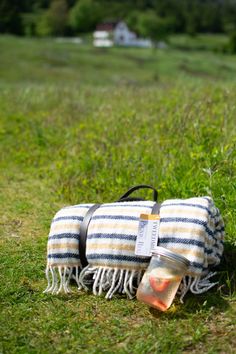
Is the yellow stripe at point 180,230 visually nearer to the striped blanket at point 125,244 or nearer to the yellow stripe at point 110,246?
the striped blanket at point 125,244

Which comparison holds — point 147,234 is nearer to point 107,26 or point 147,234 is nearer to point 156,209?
point 156,209

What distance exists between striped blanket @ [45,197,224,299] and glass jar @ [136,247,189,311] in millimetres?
114

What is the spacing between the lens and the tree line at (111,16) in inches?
2844

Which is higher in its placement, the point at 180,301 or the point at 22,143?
the point at 180,301

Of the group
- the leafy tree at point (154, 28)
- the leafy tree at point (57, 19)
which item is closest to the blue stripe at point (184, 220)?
the leafy tree at point (154, 28)

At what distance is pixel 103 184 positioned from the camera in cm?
480

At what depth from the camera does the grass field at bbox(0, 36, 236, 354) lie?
2.63 meters

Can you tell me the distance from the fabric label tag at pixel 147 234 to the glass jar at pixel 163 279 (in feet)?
0.36

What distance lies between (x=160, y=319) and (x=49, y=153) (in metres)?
3.95

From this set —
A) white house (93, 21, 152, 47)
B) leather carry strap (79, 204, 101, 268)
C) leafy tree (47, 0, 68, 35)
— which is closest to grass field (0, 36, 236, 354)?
leather carry strap (79, 204, 101, 268)

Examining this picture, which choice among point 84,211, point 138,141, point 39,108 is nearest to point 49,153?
point 138,141

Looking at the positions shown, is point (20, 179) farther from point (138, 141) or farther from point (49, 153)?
point (138, 141)

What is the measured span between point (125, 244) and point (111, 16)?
96.9 m

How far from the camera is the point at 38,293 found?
3.12 metres
